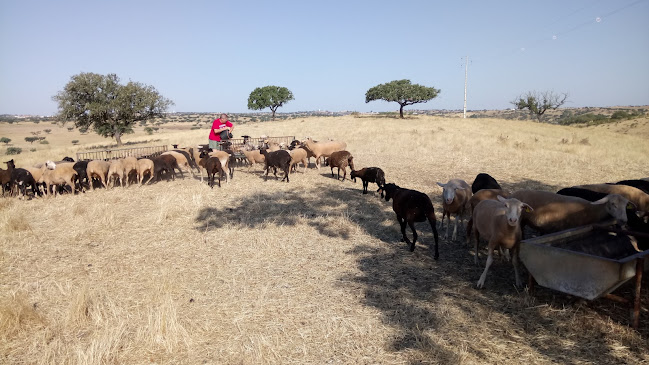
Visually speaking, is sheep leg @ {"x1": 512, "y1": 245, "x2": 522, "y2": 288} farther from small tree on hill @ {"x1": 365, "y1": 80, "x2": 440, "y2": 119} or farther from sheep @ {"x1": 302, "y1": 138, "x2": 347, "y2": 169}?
small tree on hill @ {"x1": 365, "y1": 80, "x2": 440, "y2": 119}

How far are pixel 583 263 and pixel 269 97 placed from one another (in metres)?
66.3

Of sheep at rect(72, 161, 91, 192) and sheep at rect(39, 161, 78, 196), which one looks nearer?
sheep at rect(39, 161, 78, 196)

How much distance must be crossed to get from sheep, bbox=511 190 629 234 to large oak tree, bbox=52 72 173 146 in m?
33.5

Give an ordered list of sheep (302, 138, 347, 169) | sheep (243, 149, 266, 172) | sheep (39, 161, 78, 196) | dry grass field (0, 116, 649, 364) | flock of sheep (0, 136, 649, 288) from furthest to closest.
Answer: sheep (302, 138, 347, 169) < sheep (243, 149, 266, 172) < sheep (39, 161, 78, 196) < flock of sheep (0, 136, 649, 288) < dry grass field (0, 116, 649, 364)

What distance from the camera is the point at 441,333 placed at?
463cm

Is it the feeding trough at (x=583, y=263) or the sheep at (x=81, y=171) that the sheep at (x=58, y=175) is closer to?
the sheep at (x=81, y=171)

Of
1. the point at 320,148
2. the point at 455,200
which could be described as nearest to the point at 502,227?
the point at 455,200

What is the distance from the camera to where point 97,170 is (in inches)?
527

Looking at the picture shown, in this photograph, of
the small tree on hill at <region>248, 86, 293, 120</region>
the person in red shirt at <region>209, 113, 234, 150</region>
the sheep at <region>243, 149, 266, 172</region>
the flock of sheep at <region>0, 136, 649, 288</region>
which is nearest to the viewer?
the flock of sheep at <region>0, 136, 649, 288</region>

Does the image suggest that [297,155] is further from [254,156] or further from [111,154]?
[111,154]

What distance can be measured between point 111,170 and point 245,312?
1119 cm

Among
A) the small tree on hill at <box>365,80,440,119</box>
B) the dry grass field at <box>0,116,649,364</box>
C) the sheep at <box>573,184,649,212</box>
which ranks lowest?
the dry grass field at <box>0,116,649,364</box>

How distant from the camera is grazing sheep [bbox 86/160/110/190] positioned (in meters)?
13.3

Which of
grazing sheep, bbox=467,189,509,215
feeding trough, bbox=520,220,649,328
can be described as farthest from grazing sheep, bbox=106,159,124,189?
feeding trough, bbox=520,220,649,328
